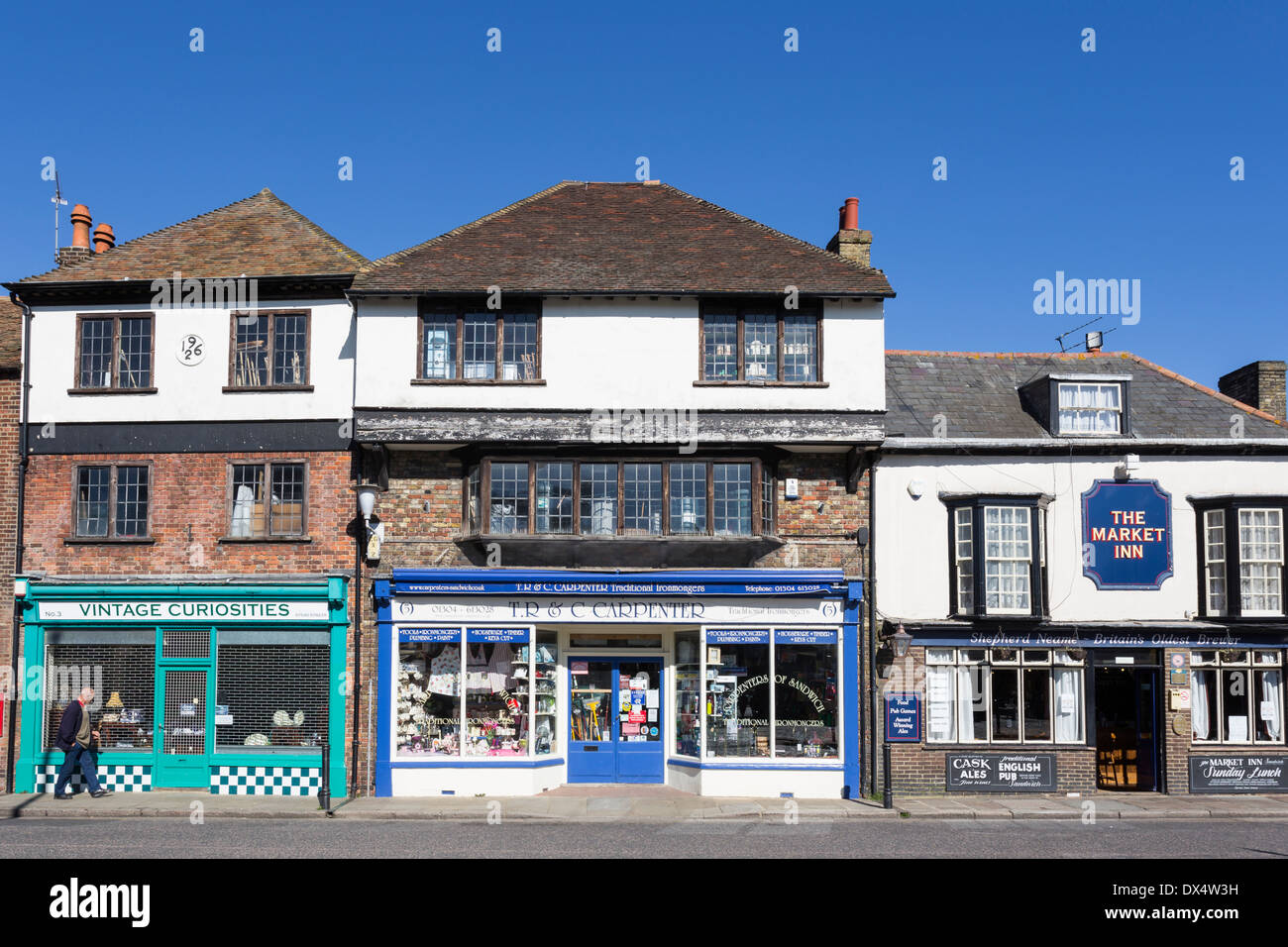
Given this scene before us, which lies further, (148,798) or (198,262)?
(198,262)

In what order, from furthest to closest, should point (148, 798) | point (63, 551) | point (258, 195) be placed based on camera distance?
1. point (258, 195)
2. point (63, 551)
3. point (148, 798)

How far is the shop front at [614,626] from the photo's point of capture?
1764cm

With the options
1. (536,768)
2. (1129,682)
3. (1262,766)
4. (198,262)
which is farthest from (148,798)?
(1262,766)

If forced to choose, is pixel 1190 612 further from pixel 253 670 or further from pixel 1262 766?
pixel 253 670

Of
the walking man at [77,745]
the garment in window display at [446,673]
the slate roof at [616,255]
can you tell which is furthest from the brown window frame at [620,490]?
the walking man at [77,745]

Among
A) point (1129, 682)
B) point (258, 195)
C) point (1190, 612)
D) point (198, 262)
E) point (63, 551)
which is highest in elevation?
point (258, 195)

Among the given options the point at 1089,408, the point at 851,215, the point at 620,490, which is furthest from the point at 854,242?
the point at 620,490

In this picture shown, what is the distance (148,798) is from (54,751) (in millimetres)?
2111

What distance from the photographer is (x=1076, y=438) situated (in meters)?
19.1

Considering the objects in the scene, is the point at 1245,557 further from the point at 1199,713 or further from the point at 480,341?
the point at 480,341

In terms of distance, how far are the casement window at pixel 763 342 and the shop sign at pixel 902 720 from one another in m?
5.66

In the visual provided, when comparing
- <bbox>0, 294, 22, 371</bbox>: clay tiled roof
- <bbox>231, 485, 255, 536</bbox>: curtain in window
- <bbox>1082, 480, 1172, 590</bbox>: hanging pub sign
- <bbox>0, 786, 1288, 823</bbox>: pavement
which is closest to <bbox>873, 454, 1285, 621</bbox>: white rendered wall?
<bbox>1082, 480, 1172, 590</bbox>: hanging pub sign

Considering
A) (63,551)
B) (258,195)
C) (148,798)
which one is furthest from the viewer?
(258,195)

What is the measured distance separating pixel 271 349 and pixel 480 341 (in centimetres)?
367
